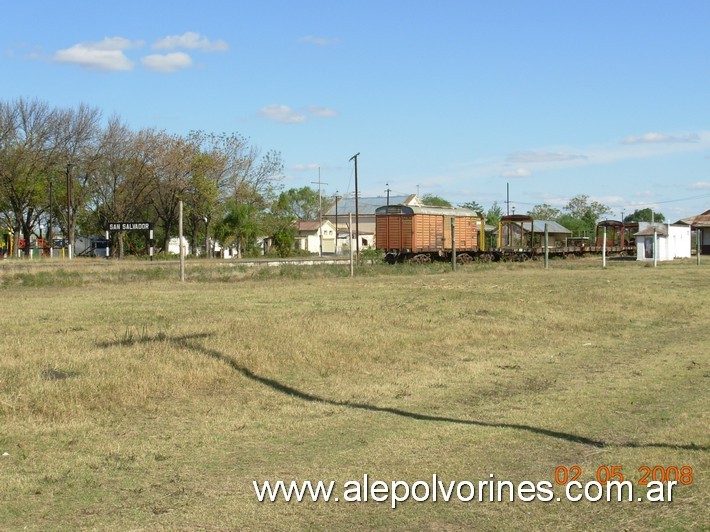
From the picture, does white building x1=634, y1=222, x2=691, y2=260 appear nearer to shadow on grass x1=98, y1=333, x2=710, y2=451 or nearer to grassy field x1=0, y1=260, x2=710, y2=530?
grassy field x1=0, y1=260, x2=710, y2=530

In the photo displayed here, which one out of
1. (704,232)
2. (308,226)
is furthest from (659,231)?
(308,226)

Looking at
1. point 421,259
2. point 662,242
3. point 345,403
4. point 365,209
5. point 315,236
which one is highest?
point 365,209

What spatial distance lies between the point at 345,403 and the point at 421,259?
1533 inches

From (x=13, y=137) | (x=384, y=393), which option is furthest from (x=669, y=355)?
(x=13, y=137)

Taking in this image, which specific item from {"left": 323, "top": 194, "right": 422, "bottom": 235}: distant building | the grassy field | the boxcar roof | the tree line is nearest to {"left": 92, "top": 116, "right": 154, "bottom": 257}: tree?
A: the tree line

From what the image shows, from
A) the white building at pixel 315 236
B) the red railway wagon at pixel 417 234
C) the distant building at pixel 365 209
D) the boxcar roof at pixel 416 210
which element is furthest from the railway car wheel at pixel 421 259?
the distant building at pixel 365 209

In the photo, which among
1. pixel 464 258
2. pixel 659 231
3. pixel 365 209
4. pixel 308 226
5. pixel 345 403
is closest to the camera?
pixel 345 403

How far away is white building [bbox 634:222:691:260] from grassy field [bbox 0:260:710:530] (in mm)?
36498

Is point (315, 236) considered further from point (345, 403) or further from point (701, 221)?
point (345, 403)

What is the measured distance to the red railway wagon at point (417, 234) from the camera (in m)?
48.8

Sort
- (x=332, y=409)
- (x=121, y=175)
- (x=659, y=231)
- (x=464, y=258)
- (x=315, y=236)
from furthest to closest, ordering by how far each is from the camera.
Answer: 1. (x=315, y=236)
2. (x=121, y=175)
3. (x=659, y=231)
4. (x=464, y=258)
5. (x=332, y=409)

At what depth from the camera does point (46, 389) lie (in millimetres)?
9617

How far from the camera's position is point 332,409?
9.95m

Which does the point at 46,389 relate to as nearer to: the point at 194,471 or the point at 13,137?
→ the point at 194,471
